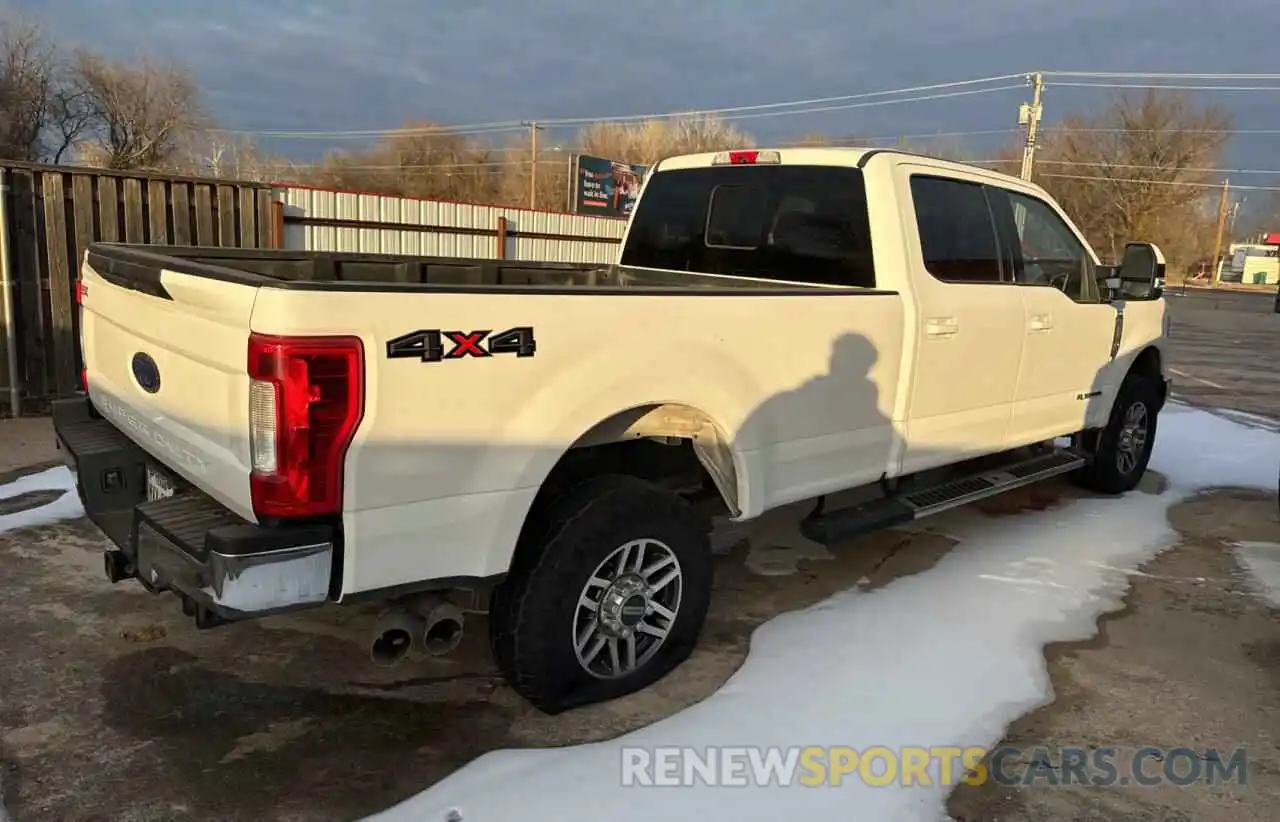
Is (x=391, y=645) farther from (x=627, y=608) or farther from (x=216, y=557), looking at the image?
(x=627, y=608)

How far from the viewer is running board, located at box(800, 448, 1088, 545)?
14.2 feet

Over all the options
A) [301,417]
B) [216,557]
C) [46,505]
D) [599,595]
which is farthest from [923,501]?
[46,505]

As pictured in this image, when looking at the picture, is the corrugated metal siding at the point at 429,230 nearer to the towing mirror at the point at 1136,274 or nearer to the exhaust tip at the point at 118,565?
the exhaust tip at the point at 118,565

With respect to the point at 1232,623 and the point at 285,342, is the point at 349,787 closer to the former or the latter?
the point at 285,342

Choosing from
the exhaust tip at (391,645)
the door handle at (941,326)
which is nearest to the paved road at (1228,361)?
the door handle at (941,326)

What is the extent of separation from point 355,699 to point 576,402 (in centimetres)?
150

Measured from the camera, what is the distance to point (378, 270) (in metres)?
4.86

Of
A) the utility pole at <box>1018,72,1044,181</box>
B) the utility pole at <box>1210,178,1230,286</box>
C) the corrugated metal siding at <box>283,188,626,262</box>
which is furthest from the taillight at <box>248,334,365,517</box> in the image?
the utility pole at <box>1210,178,1230,286</box>

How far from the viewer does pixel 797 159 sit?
4898mm

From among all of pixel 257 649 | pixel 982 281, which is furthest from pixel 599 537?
pixel 982 281

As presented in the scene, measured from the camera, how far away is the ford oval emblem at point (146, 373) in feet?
10.6

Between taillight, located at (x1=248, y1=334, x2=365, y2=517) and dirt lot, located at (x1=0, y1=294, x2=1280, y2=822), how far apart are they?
40.0 inches

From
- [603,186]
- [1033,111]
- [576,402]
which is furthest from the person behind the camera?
[1033,111]

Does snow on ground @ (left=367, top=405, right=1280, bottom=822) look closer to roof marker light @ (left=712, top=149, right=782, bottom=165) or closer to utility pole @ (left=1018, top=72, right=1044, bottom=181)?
roof marker light @ (left=712, top=149, right=782, bottom=165)
